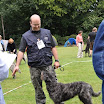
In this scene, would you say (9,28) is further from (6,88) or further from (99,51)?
(99,51)

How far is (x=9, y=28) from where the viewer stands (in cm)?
3850

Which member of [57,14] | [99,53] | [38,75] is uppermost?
[57,14]

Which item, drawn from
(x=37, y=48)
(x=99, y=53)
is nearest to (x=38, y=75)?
(x=37, y=48)

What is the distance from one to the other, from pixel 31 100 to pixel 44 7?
28.6 meters

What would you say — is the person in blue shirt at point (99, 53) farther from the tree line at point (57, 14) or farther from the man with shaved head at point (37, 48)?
the tree line at point (57, 14)

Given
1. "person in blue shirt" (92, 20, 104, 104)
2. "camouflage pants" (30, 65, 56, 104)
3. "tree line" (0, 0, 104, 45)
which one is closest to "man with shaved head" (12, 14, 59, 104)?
"camouflage pants" (30, 65, 56, 104)

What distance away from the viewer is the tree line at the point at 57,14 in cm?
3256

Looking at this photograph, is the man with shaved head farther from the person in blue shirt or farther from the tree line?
the tree line

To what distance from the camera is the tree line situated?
32.6 meters

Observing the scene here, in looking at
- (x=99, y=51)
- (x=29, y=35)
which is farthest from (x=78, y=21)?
(x=99, y=51)

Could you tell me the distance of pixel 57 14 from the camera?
32.4 meters

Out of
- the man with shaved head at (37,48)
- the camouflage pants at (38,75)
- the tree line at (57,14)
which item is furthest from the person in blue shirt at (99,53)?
the tree line at (57,14)

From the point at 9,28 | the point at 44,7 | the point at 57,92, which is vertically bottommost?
the point at 57,92

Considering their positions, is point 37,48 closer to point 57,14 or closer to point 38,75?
point 38,75
